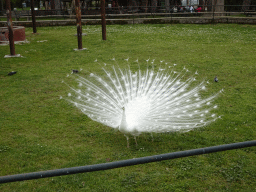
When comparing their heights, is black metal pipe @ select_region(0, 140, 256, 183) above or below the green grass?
above

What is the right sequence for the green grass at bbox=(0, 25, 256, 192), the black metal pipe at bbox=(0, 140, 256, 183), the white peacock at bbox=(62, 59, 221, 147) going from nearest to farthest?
the black metal pipe at bbox=(0, 140, 256, 183) < the green grass at bbox=(0, 25, 256, 192) < the white peacock at bbox=(62, 59, 221, 147)

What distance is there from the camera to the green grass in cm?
396

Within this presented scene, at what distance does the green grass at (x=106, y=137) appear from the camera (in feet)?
13.0

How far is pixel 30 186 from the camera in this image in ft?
12.8

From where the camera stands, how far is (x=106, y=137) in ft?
17.2

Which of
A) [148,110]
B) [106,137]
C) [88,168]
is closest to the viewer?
[88,168]

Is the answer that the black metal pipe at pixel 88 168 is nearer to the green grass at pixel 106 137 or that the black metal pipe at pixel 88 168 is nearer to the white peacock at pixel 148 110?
the green grass at pixel 106 137

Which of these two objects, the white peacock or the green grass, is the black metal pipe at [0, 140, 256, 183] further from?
the white peacock

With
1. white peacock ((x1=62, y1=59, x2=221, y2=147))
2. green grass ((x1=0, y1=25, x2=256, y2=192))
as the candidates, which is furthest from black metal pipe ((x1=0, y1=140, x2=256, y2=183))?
white peacock ((x1=62, y1=59, x2=221, y2=147))

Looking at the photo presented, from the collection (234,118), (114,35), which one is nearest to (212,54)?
(234,118)

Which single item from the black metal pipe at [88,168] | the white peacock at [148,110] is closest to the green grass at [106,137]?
the white peacock at [148,110]

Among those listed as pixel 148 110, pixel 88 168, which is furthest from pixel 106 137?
pixel 88 168

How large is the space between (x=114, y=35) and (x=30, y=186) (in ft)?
47.7

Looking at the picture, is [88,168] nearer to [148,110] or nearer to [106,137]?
[148,110]
